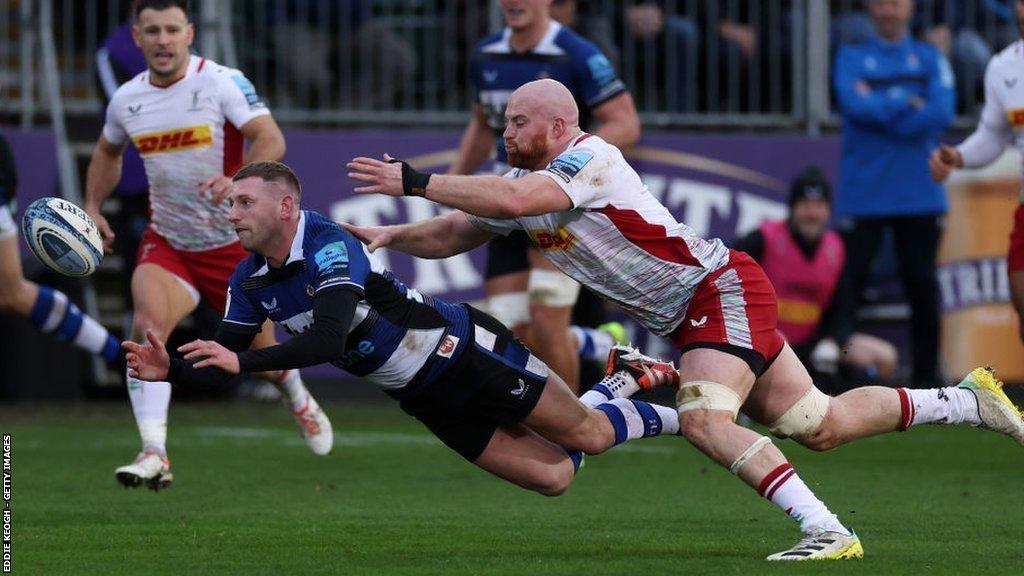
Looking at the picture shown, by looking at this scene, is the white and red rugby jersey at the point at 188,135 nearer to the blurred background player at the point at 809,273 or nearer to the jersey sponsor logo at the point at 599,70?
the jersey sponsor logo at the point at 599,70

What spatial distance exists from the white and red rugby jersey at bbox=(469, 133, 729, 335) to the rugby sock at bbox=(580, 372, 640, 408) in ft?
2.83

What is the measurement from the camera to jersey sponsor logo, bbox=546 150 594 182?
7.15 m

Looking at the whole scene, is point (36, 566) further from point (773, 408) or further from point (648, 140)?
point (648, 140)

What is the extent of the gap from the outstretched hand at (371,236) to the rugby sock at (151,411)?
262 cm

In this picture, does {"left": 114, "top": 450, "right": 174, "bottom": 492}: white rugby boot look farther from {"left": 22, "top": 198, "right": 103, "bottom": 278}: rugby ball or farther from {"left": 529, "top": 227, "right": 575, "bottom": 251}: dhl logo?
{"left": 529, "top": 227, "right": 575, "bottom": 251}: dhl logo

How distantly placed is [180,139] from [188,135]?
5 cm

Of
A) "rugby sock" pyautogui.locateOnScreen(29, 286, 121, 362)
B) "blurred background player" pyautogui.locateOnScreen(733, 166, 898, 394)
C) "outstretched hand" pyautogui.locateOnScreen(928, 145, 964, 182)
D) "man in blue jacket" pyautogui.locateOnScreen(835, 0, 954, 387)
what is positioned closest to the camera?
"outstretched hand" pyautogui.locateOnScreen(928, 145, 964, 182)

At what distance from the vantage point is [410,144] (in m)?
15.3

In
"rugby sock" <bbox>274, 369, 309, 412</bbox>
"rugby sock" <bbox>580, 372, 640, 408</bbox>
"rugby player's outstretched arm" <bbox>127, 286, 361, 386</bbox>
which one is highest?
"rugby player's outstretched arm" <bbox>127, 286, 361, 386</bbox>

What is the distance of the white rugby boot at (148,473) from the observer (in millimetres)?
9242

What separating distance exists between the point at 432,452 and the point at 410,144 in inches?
158

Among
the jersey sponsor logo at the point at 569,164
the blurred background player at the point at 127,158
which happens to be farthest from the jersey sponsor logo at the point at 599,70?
the jersey sponsor logo at the point at 569,164

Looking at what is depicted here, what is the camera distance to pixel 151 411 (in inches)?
385

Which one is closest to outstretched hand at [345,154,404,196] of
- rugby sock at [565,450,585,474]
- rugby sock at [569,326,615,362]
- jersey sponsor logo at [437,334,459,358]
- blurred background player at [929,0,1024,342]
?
jersey sponsor logo at [437,334,459,358]
